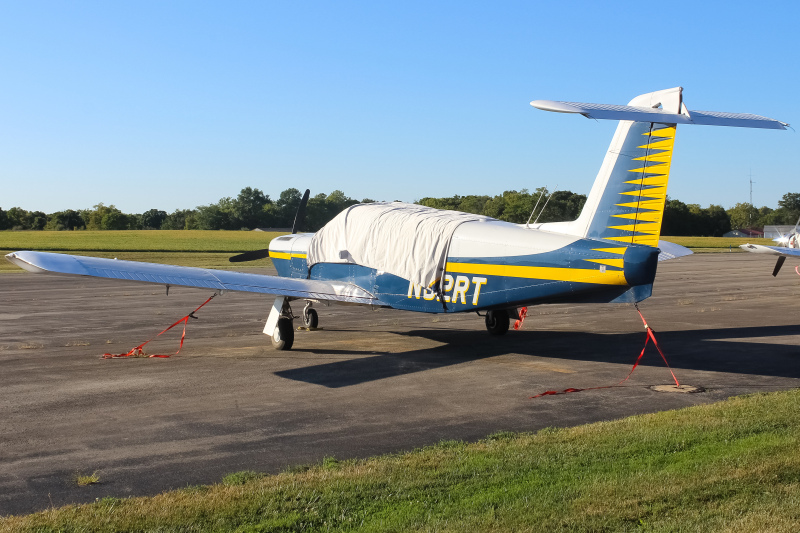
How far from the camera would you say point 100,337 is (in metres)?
16.6

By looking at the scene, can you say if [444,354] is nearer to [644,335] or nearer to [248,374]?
[248,374]

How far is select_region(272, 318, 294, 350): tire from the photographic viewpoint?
1484 cm

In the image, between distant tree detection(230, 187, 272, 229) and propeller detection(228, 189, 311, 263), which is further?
distant tree detection(230, 187, 272, 229)

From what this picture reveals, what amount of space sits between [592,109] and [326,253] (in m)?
8.05

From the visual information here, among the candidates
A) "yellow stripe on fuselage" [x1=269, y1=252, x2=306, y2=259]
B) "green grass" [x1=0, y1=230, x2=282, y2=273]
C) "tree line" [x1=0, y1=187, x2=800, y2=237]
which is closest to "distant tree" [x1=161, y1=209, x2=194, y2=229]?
"tree line" [x1=0, y1=187, x2=800, y2=237]

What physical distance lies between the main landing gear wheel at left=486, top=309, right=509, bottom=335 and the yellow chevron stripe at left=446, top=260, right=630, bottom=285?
352 cm

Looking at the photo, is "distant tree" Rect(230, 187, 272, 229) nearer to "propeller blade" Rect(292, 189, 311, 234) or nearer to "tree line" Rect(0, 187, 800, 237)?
"tree line" Rect(0, 187, 800, 237)

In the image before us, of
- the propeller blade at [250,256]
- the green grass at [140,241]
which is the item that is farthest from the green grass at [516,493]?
the green grass at [140,241]

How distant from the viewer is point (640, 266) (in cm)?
1123

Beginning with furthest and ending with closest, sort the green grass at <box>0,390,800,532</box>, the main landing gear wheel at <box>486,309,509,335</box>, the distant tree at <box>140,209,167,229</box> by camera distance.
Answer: the distant tree at <box>140,209,167,229</box>
the main landing gear wheel at <box>486,309,509,335</box>
the green grass at <box>0,390,800,532</box>

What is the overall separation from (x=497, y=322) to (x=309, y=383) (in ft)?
21.6

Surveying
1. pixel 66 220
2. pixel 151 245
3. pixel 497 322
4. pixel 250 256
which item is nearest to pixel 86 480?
pixel 497 322

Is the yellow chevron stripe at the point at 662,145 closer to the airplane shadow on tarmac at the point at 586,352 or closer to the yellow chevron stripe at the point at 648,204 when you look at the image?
the yellow chevron stripe at the point at 648,204

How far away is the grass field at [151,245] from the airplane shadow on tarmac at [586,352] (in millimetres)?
32807
